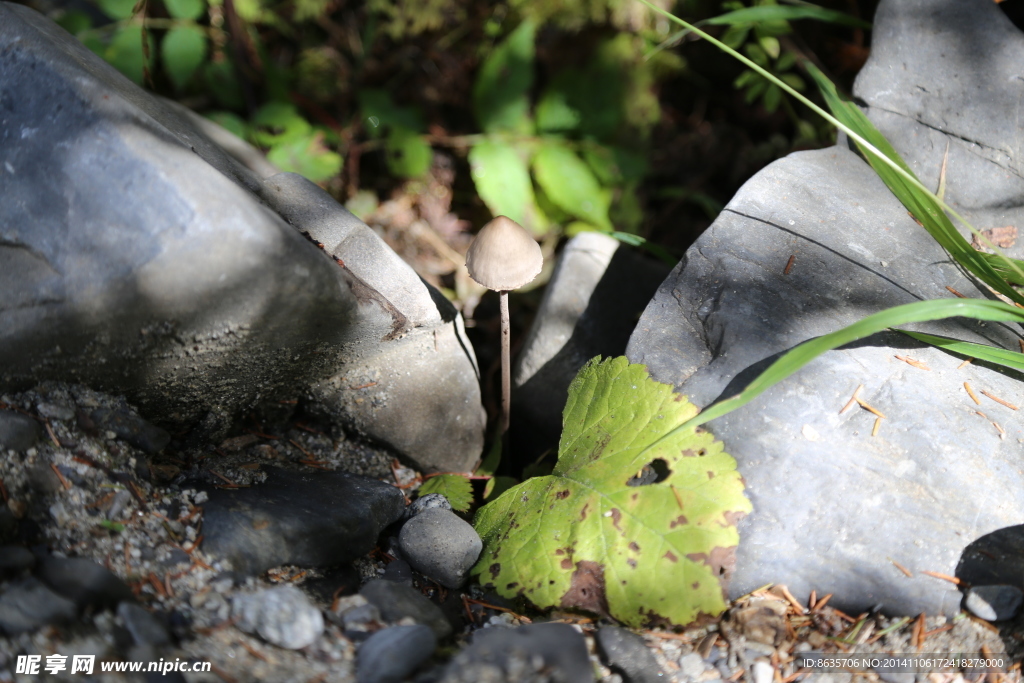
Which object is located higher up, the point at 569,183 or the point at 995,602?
the point at 569,183

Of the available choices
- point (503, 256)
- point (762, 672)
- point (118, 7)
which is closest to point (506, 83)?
point (503, 256)

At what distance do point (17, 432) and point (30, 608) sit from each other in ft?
1.69

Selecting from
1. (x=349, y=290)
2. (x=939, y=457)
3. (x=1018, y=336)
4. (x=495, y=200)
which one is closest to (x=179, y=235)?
(x=349, y=290)

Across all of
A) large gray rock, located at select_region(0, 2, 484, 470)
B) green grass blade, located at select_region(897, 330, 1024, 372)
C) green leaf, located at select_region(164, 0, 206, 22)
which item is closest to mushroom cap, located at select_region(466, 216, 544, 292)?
large gray rock, located at select_region(0, 2, 484, 470)

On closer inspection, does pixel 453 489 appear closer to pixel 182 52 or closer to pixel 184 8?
pixel 182 52

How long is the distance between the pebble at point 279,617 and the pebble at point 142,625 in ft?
0.57

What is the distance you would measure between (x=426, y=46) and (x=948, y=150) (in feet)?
9.41

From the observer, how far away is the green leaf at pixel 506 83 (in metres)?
3.62

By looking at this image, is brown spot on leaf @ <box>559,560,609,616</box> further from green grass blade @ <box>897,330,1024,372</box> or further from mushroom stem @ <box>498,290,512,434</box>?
green grass blade @ <box>897,330,1024,372</box>

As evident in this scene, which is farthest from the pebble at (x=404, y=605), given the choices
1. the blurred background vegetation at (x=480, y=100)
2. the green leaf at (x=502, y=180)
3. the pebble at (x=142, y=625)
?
the green leaf at (x=502, y=180)

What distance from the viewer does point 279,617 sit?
5.62 ft

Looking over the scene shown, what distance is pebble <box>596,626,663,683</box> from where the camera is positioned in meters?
1.74

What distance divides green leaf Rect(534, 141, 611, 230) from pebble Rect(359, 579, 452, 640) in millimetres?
2284

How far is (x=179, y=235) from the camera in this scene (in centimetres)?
186
